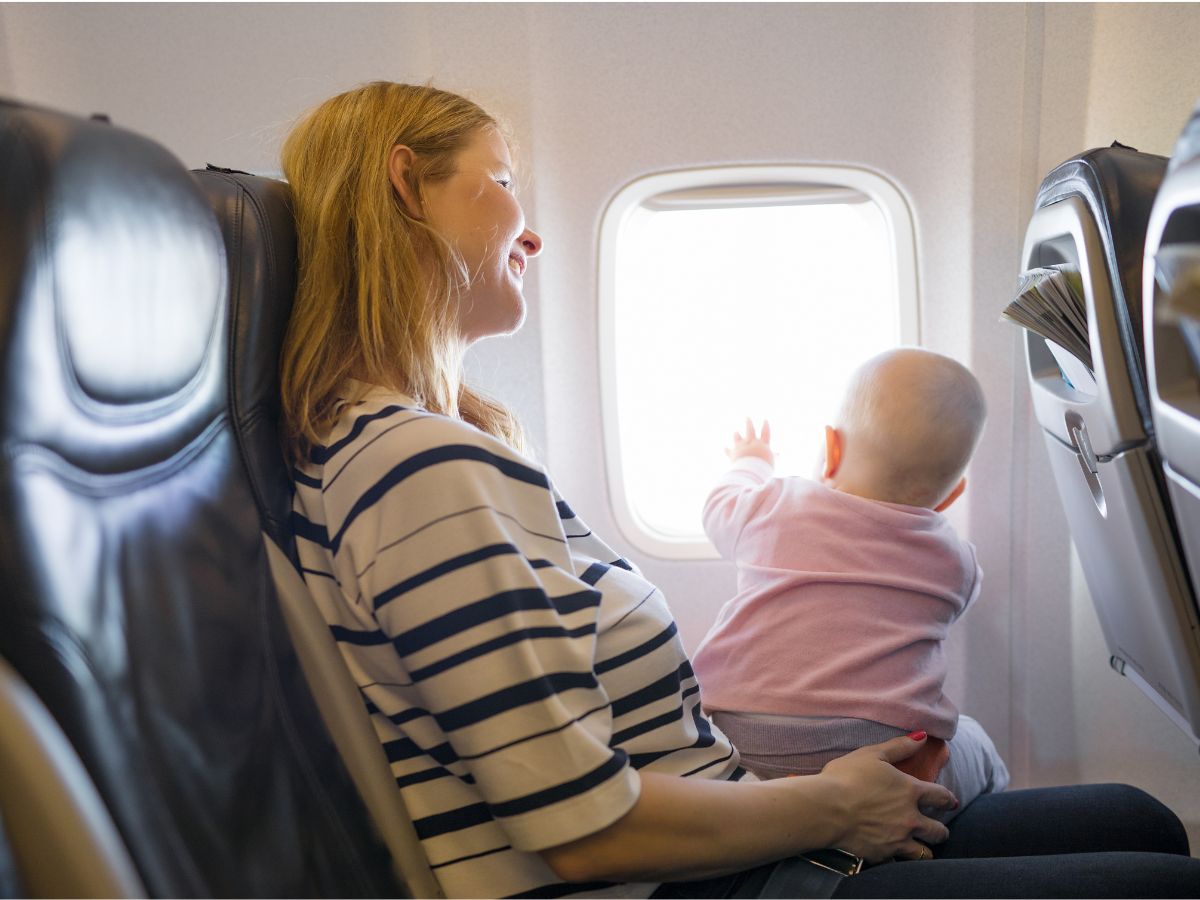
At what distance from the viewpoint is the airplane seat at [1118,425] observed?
1240 millimetres

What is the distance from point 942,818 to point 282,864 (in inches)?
36.6

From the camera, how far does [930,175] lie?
6.71 ft

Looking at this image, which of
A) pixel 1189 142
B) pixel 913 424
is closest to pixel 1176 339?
pixel 1189 142

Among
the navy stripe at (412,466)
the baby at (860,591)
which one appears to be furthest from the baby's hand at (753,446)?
the navy stripe at (412,466)

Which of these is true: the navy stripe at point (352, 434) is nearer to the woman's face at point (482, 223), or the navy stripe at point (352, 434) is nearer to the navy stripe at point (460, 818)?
the woman's face at point (482, 223)

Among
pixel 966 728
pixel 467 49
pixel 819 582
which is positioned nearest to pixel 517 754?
pixel 819 582

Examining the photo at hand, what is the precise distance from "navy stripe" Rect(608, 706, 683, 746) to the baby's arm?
0.64 metres

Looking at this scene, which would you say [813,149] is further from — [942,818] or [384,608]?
[384,608]

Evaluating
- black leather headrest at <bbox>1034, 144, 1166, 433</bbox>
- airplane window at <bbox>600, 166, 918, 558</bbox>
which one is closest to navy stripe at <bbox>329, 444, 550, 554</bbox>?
black leather headrest at <bbox>1034, 144, 1166, 433</bbox>

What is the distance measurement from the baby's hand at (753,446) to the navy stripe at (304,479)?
1.11 meters

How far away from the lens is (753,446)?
6.56 ft

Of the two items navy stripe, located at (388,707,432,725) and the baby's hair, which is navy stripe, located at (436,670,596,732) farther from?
the baby's hair

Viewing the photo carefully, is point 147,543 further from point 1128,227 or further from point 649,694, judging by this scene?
point 1128,227

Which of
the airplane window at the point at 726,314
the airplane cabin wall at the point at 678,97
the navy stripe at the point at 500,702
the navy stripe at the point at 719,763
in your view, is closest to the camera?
the navy stripe at the point at 500,702
